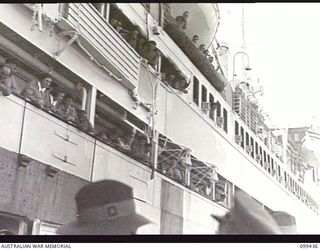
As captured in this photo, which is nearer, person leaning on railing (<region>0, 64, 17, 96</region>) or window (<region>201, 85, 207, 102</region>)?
person leaning on railing (<region>0, 64, 17, 96</region>)

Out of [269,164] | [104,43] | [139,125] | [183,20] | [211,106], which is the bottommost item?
[269,164]

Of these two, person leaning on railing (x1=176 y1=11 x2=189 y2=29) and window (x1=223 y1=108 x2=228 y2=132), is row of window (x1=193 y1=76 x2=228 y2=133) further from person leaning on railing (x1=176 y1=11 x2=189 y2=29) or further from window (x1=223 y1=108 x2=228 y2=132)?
person leaning on railing (x1=176 y1=11 x2=189 y2=29)

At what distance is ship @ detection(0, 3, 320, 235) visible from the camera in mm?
1731

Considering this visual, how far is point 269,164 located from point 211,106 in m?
0.35

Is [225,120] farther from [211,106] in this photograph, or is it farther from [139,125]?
[139,125]

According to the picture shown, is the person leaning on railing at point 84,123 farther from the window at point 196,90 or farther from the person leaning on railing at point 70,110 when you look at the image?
the window at point 196,90

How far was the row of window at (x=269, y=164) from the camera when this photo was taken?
1.85 metres

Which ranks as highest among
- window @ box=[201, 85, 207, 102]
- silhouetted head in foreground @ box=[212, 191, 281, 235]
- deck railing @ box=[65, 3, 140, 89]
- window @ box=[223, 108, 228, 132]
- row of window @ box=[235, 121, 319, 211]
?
deck railing @ box=[65, 3, 140, 89]

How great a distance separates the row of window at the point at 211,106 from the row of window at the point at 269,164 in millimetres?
66

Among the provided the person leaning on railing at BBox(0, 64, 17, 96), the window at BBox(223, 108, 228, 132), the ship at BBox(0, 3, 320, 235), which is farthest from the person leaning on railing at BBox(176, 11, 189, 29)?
the person leaning on railing at BBox(0, 64, 17, 96)

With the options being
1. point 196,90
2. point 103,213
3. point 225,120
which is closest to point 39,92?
point 103,213

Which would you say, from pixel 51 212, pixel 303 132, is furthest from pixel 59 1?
pixel 303 132

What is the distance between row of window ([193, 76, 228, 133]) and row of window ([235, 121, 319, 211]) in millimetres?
66

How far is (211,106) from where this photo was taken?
80.0 inches
